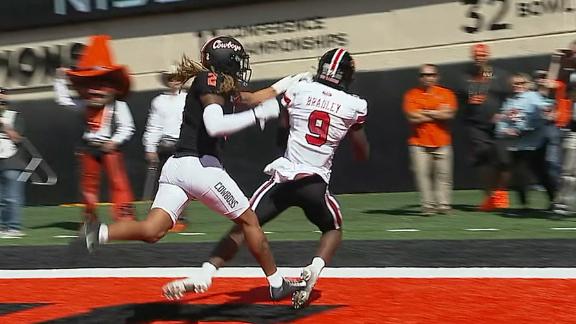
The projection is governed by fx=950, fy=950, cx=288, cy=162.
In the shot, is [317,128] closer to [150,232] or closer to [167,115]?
[150,232]

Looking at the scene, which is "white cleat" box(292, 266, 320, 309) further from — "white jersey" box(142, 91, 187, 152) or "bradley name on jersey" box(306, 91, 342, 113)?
"white jersey" box(142, 91, 187, 152)

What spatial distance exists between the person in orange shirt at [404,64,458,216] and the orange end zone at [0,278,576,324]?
14.3ft

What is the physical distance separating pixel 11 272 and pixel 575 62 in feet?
21.2

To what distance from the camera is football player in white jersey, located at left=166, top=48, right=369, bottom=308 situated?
6.37m

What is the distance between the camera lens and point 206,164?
5949 millimetres

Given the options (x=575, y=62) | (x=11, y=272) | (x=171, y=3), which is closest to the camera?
(x=11, y=272)

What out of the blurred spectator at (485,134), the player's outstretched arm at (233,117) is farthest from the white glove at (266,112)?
the blurred spectator at (485,134)

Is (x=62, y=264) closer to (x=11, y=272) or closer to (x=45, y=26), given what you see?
(x=11, y=272)

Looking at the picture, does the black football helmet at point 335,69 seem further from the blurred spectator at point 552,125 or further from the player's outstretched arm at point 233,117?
the blurred spectator at point 552,125

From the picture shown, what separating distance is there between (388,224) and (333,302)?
4433 mm

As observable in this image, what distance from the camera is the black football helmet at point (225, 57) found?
5.96 meters

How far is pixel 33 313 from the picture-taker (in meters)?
6.53

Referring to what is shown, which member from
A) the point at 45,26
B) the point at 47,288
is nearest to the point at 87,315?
the point at 47,288

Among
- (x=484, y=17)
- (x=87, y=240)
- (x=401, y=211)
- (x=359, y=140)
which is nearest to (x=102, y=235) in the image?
(x=87, y=240)
